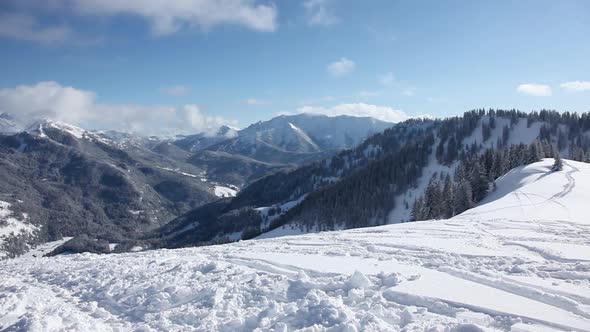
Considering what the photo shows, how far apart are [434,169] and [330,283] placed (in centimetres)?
14288

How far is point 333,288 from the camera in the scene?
42.4 feet

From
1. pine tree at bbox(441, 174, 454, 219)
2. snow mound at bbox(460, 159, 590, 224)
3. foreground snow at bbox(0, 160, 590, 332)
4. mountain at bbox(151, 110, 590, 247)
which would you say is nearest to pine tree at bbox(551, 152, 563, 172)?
snow mound at bbox(460, 159, 590, 224)

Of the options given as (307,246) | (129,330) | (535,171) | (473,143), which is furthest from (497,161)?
(473,143)

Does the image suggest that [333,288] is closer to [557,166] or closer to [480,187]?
[480,187]

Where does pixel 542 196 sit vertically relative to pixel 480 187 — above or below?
below

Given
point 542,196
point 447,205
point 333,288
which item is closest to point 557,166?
point 447,205

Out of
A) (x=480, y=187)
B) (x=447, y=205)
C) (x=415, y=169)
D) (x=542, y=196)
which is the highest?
(x=415, y=169)

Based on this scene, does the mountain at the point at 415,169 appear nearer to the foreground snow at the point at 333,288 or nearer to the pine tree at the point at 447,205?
the pine tree at the point at 447,205

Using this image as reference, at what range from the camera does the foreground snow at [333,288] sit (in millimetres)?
10375

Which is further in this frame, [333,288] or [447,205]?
[447,205]

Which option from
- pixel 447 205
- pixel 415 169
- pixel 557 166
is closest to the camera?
pixel 447 205

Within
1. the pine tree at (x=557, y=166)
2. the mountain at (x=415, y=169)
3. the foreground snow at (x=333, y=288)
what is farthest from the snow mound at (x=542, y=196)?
the mountain at (x=415, y=169)

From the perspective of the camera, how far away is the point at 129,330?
36.8ft

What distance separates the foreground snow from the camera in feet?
34.0
